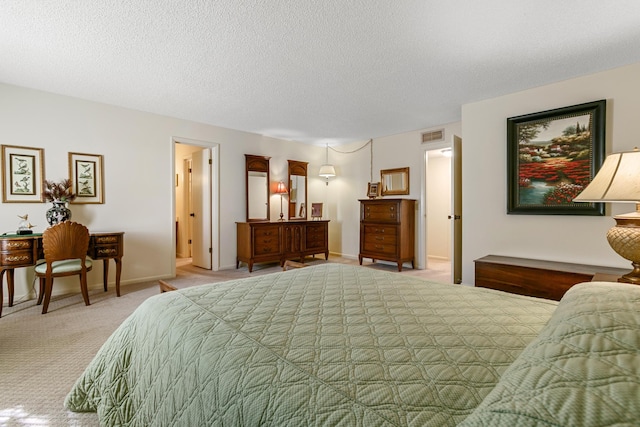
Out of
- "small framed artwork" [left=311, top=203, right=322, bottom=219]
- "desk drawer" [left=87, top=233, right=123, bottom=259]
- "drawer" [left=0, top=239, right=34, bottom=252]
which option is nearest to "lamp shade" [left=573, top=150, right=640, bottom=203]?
"desk drawer" [left=87, top=233, right=123, bottom=259]

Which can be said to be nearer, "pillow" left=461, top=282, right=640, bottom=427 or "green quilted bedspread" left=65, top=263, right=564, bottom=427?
"pillow" left=461, top=282, right=640, bottom=427

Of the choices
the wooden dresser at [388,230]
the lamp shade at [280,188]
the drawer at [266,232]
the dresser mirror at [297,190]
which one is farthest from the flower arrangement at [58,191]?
the wooden dresser at [388,230]

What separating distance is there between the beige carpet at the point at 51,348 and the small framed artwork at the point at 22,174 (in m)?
1.18

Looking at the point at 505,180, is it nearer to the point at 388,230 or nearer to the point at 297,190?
the point at 388,230

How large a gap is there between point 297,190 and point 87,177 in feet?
11.1

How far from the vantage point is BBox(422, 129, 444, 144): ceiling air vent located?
16.1ft

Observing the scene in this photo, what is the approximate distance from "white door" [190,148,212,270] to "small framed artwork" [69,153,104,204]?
1490 millimetres

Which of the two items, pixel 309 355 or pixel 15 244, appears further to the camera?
pixel 15 244

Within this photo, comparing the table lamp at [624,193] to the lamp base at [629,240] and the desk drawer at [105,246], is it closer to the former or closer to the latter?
the lamp base at [629,240]

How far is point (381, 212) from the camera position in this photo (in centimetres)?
528

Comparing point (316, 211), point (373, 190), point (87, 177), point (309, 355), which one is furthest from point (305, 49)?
point (316, 211)

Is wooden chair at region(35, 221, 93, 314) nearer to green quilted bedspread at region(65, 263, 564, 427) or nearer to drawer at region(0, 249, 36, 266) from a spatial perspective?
drawer at region(0, 249, 36, 266)

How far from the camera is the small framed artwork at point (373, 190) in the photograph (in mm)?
5848

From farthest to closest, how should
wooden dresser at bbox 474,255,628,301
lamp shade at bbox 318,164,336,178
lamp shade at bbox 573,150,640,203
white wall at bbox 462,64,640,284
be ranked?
lamp shade at bbox 318,164,336,178, white wall at bbox 462,64,640,284, wooden dresser at bbox 474,255,628,301, lamp shade at bbox 573,150,640,203
